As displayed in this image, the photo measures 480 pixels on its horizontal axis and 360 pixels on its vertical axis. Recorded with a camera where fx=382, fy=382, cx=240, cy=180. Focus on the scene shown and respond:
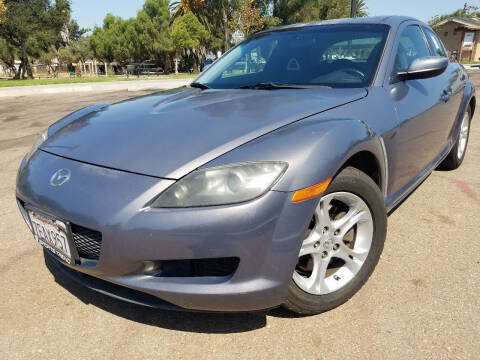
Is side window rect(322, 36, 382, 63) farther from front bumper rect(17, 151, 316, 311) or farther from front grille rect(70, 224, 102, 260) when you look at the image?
front grille rect(70, 224, 102, 260)

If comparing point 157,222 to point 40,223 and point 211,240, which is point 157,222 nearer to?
point 211,240

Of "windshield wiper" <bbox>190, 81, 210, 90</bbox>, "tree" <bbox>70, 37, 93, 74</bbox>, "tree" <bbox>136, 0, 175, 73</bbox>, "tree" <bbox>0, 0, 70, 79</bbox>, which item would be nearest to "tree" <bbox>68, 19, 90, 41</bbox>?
"tree" <bbox>70, 37, 93, 74</bbox>

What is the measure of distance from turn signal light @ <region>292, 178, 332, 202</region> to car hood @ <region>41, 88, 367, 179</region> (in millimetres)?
325

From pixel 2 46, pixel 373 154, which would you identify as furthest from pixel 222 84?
pixel 2 46

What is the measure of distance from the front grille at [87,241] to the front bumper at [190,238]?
0.04 meters

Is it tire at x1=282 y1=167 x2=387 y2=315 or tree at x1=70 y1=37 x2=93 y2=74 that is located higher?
tree at x1=70 y1=37 x2=93 y2=74

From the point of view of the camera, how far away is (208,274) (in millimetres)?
1554

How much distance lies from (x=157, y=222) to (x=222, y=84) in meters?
1.64

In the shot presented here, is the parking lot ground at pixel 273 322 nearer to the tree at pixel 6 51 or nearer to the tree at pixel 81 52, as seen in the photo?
the tree at pixel 6 51

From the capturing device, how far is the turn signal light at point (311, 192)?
1.50 meters

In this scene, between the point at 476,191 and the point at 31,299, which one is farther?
the point at 476,191

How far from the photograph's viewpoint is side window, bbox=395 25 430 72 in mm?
2557

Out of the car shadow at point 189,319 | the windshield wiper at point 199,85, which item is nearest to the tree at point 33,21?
the windshield wiper at point 199,85

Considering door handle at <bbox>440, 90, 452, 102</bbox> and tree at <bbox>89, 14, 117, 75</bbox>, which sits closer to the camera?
door handle at <bbox>440, 90, 452, 102</bbox>
